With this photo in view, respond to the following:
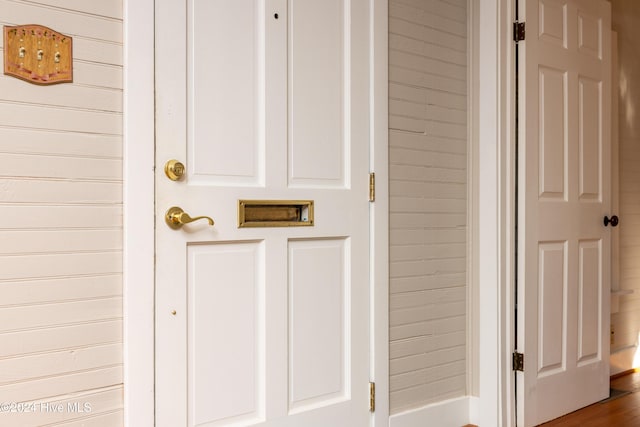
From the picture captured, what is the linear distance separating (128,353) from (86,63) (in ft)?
2.82

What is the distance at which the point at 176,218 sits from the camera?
1.90 meters

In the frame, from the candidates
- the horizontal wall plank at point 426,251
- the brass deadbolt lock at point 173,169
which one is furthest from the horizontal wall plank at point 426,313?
the brass deadbolt lock at point 173,169

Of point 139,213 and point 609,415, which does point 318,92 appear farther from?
point 609,415

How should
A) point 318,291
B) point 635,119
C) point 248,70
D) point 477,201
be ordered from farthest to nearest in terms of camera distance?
point 635,119
point 477,201
point 318,291
point 248,70

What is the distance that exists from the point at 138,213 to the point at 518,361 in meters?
1.88

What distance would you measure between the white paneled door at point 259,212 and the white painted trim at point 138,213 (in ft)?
0.12

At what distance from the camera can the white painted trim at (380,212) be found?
2.42m

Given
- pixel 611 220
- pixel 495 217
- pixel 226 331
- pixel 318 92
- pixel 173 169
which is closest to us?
pixel 173 169

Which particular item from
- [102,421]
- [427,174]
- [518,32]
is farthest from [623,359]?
[102,421]

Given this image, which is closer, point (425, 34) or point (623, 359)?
point (425, 34)

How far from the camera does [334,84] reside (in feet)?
7.64

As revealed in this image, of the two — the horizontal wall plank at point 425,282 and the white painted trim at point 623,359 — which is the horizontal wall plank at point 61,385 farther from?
the white painted trim at point 623,359

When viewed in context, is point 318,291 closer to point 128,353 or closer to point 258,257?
point 258,257

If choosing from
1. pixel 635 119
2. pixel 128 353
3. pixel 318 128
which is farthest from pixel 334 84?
pixel 635 119
